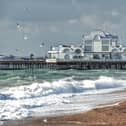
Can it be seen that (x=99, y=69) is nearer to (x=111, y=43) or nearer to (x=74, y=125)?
(x=111, y=43)

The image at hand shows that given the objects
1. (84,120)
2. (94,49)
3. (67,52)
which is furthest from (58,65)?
(84,120)

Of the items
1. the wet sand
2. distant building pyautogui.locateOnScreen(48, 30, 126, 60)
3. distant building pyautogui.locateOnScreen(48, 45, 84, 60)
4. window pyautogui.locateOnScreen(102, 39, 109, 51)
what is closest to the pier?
distant building pyautogui.locateOnScreen(48, 30, 126, 60)

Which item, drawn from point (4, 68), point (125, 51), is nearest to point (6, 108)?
point (4, 68)

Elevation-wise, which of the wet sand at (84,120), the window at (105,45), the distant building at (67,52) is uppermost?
the window at (105,45)

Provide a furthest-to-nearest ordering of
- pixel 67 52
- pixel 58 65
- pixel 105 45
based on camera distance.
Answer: pixel 105 45 < pixel 67 52 < pixel 58 65

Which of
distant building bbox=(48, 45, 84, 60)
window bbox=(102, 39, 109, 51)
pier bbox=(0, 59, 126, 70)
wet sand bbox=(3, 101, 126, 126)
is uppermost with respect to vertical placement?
window bbox=(102, 39, 109, 51)

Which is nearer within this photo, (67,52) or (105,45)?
(67,52)

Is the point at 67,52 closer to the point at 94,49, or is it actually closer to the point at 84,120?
the point at 94,49

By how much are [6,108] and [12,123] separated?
378cm

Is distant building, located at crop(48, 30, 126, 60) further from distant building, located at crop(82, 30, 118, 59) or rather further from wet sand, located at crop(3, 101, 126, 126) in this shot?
wet sand, located at crop(3, 101, 126, 126)

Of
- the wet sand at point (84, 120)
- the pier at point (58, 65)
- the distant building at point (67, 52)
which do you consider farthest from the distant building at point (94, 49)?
the wet sand at point (84, 120)

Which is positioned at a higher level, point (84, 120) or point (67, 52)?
point (67, 52)

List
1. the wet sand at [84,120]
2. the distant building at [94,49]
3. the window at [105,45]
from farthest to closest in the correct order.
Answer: the window at [105,45] < the distant building at [94,49] < the wet sand at [84,120]

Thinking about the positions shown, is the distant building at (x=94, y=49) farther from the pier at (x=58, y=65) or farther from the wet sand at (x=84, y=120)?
the wet sand at (x=84, y=120)
